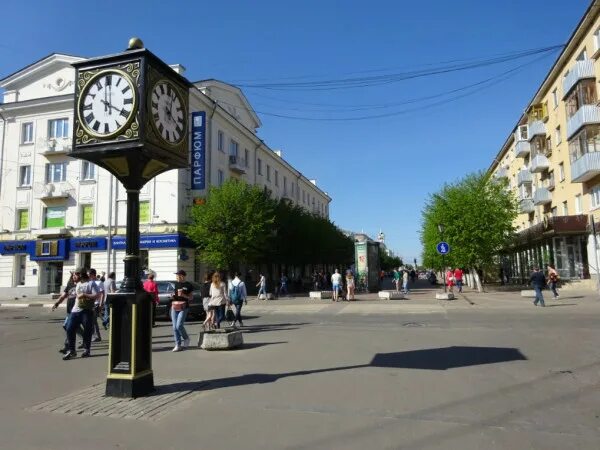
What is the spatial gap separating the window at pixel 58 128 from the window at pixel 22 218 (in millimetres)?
6128

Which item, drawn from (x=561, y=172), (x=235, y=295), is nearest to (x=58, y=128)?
(x=235, y=295)

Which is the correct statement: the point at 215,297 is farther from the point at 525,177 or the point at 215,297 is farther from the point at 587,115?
the point at 525,177

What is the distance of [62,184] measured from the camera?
36.9 m

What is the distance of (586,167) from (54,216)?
36437 mm

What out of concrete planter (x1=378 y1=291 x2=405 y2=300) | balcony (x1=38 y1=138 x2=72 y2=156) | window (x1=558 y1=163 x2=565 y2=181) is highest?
balcony (x1=38 y1=138 x2=72 y2=156)

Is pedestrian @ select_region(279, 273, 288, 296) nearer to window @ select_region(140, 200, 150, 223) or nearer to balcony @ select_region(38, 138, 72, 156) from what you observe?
window @ select_region(140, 200, 150, 223)

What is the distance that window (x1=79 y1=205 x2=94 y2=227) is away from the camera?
36719mm

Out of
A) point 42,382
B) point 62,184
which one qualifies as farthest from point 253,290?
point 42,382

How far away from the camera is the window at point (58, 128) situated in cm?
3731

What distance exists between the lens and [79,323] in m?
10.6

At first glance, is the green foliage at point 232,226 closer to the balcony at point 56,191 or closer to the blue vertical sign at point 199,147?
the blue vertical sign at point 199,147

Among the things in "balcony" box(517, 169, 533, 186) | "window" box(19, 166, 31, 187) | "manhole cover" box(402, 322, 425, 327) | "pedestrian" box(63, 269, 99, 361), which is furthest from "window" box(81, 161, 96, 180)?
"balcony" box(517, 169, 533, 186)

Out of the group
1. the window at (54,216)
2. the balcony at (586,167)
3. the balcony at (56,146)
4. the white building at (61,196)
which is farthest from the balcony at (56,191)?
the balcony at (586,167)

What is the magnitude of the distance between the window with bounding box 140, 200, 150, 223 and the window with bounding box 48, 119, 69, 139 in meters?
8.27
